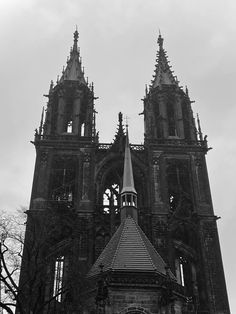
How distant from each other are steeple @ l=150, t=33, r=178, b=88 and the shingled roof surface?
17932 millimetres

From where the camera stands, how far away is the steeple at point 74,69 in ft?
127

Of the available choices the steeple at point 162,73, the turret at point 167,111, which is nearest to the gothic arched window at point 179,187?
the turret at point 167,111

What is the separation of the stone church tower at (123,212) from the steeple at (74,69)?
188mm

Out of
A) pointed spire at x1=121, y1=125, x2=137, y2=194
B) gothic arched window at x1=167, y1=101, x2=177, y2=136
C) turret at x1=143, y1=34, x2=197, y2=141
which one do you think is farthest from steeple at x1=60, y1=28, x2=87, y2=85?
pointed spire at x1=121, y1=125, x2=137, y2=194

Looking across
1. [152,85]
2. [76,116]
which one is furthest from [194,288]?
[152,85]

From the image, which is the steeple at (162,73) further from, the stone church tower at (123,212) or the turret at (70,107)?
the turret at (70,107)

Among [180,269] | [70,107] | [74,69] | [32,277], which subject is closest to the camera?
[32,277]

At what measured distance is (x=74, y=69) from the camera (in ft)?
131

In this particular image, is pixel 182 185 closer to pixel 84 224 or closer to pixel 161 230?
pixel 161 230

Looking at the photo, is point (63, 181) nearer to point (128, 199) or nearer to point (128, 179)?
point (128, 179)

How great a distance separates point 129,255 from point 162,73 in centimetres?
2238

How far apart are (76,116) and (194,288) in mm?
14995

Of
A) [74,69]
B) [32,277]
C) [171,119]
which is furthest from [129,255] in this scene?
[74,69]

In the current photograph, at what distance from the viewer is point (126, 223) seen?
2470 centimetres
